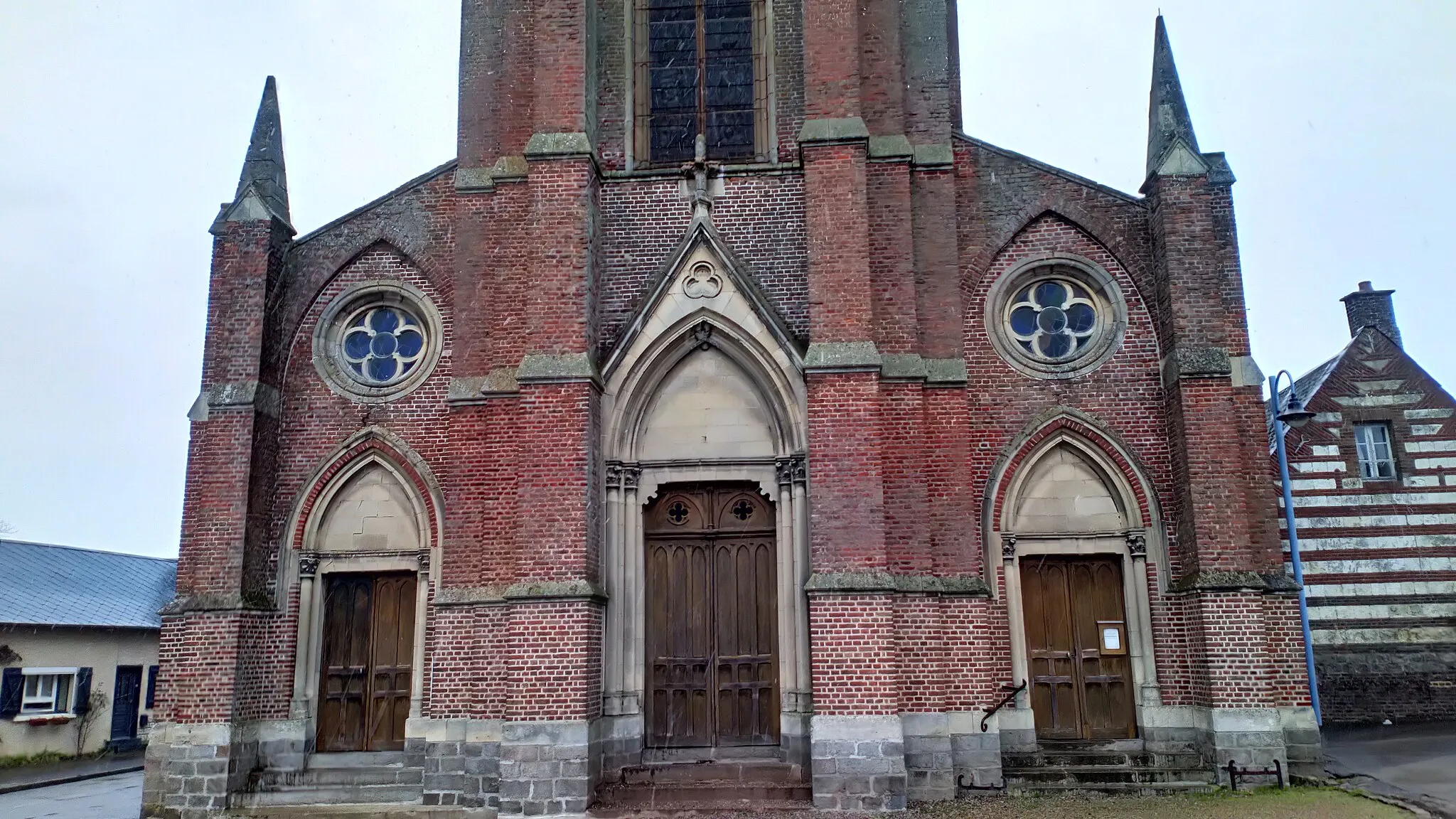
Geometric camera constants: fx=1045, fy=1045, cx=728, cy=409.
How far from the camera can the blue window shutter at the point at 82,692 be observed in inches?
894

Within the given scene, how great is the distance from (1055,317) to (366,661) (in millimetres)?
10312

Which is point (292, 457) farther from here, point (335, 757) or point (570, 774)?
point (570, 774)

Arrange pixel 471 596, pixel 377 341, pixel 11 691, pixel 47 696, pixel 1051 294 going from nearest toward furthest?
pixel 471 596
pixel 1051 294
pixel 377 341
pixel 11 691
pixel 47 696

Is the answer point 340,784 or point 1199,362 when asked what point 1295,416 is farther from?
point 340,784

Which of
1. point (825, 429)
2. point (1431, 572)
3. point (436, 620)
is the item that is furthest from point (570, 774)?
point (1431, 572)

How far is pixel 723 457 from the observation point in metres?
13.2

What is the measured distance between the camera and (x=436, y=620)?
13.0m

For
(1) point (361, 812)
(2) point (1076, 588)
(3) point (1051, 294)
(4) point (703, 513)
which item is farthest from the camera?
(3) point (1051, 294)

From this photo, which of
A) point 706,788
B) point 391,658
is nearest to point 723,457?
point 706,788

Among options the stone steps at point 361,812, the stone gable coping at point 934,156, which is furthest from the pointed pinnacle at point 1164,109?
the stone steps at point 361,812

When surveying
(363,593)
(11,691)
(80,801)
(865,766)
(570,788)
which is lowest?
(80,801)

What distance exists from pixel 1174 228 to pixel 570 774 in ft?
32.9

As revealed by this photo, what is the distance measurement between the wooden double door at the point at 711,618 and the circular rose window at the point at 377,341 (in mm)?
4029

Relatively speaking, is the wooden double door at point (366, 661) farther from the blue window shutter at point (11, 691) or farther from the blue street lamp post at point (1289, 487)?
the blue window shutter at point (11, 691)
